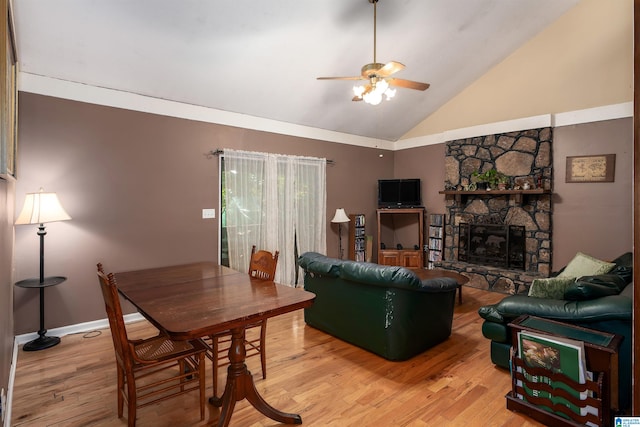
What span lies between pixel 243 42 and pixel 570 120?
4.60 m

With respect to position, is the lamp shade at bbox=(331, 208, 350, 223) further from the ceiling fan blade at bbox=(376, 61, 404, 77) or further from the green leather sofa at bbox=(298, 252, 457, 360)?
the ceiling fan blade at bbox=(376, 61, 404, 77)

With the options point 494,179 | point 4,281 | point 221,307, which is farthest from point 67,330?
point 494,179

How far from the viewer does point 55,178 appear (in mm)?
3422

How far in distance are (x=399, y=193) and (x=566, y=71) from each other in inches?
122

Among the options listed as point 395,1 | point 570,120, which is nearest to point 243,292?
point 395,1

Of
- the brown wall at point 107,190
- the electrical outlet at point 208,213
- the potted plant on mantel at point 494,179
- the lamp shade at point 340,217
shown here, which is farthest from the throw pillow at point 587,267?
the brown wall at point 107,190

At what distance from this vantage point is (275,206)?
507 cm

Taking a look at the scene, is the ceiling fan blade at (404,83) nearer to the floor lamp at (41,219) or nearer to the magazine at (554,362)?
the magazine at (554,362)

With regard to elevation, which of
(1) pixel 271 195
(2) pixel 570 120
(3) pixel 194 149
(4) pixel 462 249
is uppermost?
(2) pixel 570 120

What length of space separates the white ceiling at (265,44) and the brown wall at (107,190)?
0.38m

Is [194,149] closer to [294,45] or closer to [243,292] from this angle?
[294,45]

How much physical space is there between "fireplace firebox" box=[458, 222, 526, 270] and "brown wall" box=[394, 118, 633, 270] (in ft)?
1.54

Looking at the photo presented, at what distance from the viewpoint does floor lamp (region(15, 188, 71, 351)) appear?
3.01 m

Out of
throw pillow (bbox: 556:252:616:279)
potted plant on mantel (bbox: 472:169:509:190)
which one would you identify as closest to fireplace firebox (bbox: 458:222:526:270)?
potted plant on mantel (bbox: 472:169:509:190)
